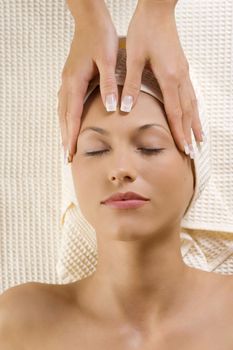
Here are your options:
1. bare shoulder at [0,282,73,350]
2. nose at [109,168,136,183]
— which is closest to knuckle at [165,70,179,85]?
nose at [109,168,136,183]

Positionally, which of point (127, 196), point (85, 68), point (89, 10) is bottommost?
point (127, 196)

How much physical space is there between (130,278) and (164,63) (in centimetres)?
48

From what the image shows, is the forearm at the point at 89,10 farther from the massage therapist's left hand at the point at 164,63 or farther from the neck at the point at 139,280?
the neck at the point at 139,280

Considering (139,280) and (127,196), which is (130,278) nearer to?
(139,280)

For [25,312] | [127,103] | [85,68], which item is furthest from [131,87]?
[25,312]

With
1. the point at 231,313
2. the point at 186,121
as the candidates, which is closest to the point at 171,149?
the point at 186,121

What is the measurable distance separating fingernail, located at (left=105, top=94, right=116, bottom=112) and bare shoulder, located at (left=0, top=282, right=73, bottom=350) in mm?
483

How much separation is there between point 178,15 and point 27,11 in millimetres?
424

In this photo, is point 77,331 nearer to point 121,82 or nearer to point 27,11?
point 121,82

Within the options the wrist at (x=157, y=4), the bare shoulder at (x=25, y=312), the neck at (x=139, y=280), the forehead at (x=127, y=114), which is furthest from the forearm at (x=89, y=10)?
the bare shoulder at (x=25, y=312)

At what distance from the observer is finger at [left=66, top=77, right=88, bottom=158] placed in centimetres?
159

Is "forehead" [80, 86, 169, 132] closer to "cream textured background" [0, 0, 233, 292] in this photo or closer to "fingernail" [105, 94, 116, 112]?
"fingernail" [105, 94, 116, 112]

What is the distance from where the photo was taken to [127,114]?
1535mm

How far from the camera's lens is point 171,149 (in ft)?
5.12
